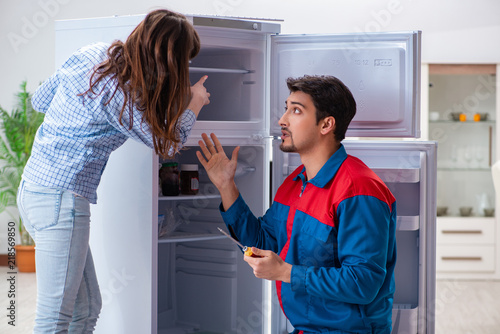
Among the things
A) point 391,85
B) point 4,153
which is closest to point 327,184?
point 391,85

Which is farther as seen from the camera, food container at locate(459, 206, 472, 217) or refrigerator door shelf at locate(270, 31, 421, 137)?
food container at locate(459, 206, 472, 217)

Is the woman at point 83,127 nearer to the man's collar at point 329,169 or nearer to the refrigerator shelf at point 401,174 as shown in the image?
the man's collar at point 329,169

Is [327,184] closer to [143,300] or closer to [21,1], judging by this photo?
[143,300]

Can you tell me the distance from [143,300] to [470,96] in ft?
12.5

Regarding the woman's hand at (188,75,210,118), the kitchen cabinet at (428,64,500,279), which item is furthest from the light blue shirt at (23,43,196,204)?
the kitchen cabinet at (428,64,500,279)

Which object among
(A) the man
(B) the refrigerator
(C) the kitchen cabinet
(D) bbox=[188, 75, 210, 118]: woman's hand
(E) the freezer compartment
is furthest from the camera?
(C) the kitchen cabinet

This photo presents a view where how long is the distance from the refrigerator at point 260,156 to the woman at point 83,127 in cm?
44

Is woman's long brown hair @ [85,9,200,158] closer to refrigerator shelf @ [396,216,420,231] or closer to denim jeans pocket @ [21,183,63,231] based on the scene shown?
denim jeans pocket @ [21,183,63,231]

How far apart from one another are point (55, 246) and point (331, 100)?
943 mm

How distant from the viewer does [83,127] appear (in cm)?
178

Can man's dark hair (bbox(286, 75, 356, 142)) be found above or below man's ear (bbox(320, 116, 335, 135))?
above

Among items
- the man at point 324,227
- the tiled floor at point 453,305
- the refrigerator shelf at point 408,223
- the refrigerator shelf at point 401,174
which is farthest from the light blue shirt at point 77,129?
the tiled floor at point 453,305

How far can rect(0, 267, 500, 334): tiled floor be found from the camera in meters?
3.71

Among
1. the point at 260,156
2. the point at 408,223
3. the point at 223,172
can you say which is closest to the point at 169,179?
the point at 260,156
